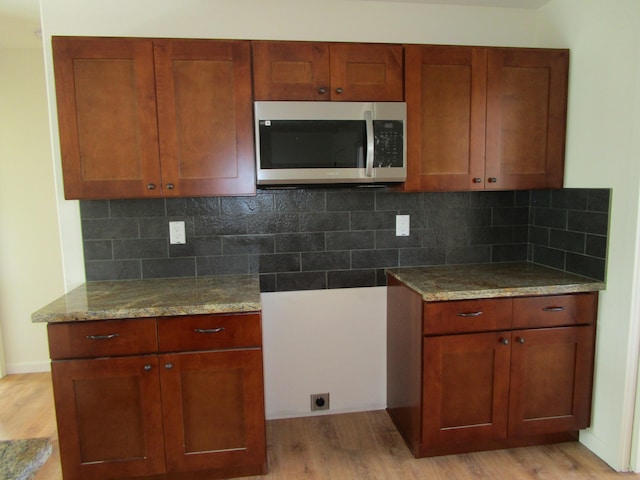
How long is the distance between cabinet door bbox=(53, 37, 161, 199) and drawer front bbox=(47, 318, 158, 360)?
635 millimetres

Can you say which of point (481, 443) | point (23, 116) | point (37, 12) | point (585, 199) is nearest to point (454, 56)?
point (585, 199)

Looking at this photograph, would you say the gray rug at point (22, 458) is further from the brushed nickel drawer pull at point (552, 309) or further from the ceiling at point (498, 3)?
the ceiling at point (498, 3)

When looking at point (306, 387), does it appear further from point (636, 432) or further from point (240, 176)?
point (636, 432)

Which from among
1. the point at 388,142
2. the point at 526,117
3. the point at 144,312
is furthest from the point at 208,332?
the point at 526,117

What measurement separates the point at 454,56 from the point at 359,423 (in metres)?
2.14

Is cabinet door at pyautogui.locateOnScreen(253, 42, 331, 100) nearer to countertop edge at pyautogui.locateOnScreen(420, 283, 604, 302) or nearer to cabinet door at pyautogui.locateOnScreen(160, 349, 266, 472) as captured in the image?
countertop edge at pyautogui.locateOnScreen(420, 283, 604, 302)

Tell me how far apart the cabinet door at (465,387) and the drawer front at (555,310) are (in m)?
0.14

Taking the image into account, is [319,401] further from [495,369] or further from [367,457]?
[495,369]

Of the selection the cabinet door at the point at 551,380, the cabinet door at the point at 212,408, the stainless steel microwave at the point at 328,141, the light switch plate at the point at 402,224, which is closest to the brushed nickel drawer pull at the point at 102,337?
the cabinet door at the point at 212,408

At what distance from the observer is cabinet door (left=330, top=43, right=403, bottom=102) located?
7.09 feet

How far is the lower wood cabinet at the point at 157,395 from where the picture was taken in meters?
1.87

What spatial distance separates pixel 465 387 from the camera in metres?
2.15

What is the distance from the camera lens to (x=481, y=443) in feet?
7.50

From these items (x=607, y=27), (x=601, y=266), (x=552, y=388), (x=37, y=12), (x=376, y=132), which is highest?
(x=37, y=12)
